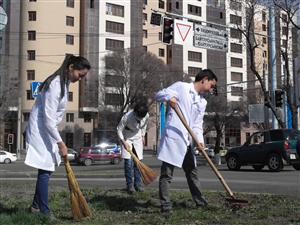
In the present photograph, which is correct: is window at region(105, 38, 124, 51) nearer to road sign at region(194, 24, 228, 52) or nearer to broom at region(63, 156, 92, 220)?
road sign at region(194, 24, 228, 52)

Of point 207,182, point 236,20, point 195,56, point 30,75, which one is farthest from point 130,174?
point 195,56

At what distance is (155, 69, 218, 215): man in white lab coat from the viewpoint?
715cm

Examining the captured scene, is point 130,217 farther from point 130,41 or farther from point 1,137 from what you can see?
point 130,41

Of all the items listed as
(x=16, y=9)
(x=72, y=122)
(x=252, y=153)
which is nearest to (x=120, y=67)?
(x=72, y=122)

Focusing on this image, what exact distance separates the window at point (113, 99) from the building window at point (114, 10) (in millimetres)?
16750

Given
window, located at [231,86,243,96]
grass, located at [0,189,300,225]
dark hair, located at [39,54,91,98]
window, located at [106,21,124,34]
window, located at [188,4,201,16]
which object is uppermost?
window, located at [188,4,201,16]

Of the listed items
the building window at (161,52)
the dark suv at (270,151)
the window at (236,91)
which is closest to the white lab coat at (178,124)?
the dark suv at (270,151)

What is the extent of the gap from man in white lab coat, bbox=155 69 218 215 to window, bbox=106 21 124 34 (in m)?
71.9

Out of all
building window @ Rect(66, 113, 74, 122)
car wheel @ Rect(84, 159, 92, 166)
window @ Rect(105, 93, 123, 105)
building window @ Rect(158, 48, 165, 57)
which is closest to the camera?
car wheel @ Rect(84, 159, 92, 166)

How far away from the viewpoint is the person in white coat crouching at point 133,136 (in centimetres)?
999

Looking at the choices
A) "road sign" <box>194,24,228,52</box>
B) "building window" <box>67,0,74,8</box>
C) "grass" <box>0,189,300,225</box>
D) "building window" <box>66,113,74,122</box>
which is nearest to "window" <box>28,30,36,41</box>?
"building window" <box>67,0,74,8</box>

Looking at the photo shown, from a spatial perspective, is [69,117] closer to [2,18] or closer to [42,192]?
[2,18]

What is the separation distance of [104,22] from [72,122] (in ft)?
51.7

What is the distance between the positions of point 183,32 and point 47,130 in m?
20.4
